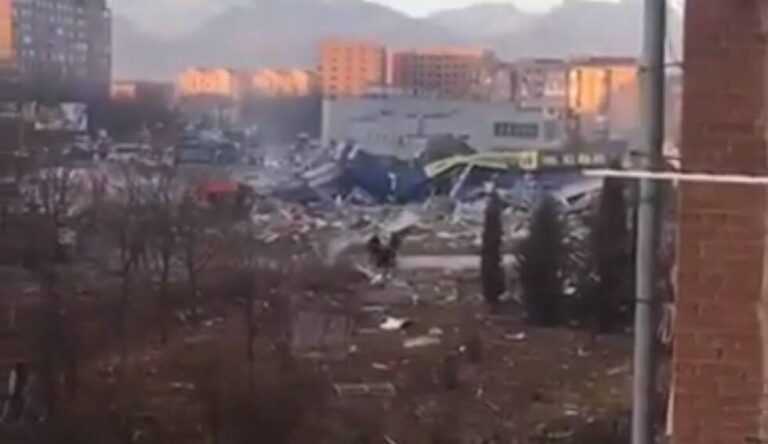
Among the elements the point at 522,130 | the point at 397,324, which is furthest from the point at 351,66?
the point at 397,324

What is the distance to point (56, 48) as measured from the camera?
420 centimetres

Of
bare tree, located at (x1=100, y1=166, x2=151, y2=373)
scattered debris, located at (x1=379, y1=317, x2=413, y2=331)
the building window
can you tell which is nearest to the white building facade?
the building window

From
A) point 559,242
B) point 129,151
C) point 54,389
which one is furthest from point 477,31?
point 54,389

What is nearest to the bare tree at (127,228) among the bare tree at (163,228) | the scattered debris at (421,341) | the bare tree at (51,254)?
the bare tree at (163,228)

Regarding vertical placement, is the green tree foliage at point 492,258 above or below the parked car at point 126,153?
below

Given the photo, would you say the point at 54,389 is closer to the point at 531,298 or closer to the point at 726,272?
the point at 531,298

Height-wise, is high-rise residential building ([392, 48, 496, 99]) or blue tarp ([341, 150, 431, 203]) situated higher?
high-rise residential building ([392, 48, 496, 99])

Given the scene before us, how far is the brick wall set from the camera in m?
2.22

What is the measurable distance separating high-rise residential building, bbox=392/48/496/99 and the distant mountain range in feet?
0.13

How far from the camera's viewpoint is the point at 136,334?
13.5ft

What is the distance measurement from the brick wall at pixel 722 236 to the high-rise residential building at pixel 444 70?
1797mm

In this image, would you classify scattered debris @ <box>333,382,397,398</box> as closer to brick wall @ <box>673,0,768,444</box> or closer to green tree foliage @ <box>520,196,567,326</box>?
green tree foliage @ <box>520,196,567,326</box>

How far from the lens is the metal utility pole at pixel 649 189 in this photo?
7.83ft

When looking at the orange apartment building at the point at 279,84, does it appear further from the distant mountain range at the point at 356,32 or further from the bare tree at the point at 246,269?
the bare tree at the point at 246,269
